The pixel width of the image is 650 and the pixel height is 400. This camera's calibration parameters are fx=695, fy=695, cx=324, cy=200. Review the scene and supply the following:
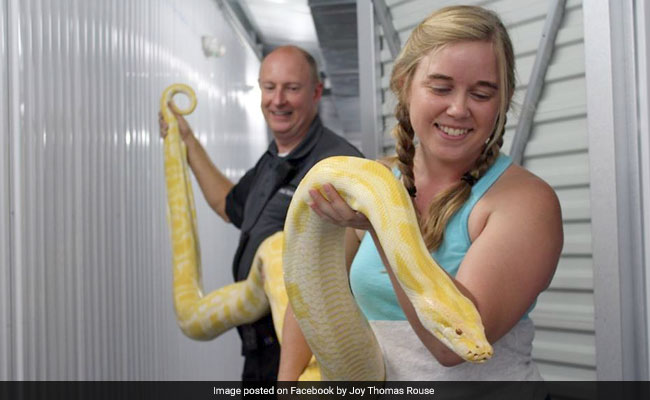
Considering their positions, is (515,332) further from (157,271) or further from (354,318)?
(157,271)

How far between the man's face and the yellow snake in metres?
0.35

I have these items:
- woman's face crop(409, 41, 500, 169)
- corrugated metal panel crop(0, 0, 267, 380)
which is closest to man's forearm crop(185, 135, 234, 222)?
corrugated metal panel crop(0, 0, 267, 380)

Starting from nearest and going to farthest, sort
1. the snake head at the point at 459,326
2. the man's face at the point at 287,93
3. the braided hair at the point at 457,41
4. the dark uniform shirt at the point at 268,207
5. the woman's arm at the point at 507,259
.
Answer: the snake head at the point at 459,326 < the woman's arm at the point at 507,259 < the braided hair at the point at 457,41 < the dark uniform shirt at the point at 268,207 < the man's face at the point at 287,93

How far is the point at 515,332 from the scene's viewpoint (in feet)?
4.11

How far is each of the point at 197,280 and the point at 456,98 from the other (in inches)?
54.3

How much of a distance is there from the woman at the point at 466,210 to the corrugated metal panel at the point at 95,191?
88 cm

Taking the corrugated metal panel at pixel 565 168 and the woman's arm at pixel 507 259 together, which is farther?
the corrugated metal panel at pixel 565 168

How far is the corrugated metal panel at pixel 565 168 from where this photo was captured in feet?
5.76

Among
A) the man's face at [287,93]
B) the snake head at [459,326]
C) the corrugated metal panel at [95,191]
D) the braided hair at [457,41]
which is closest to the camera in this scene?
the snake head at [459,326]

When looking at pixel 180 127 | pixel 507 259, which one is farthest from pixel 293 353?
pixel 180 127

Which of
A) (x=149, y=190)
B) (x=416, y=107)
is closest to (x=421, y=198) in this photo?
(x=416, y=107)

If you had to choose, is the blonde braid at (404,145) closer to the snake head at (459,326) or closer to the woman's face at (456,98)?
the woman's face at (456,98)

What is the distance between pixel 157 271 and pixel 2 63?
1257 mm

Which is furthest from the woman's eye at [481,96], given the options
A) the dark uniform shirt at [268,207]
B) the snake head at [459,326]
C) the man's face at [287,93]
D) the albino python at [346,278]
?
the man's face at [287,93]
